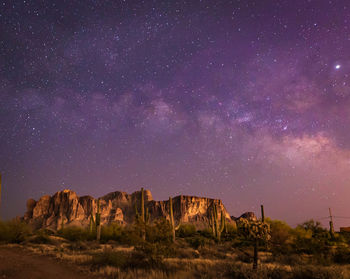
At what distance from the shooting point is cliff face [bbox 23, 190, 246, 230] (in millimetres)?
92250

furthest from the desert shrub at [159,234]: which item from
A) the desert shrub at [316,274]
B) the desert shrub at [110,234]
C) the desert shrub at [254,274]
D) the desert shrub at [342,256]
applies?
the desert shrub at [110,234]

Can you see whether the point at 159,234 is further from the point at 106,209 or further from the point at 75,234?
the point at 106,209

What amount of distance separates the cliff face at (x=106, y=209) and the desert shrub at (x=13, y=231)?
69.0m

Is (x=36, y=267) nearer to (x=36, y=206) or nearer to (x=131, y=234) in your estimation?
(x=131, y=234)

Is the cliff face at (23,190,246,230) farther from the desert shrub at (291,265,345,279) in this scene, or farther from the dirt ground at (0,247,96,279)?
the desert shrub at (291,265,345,279)

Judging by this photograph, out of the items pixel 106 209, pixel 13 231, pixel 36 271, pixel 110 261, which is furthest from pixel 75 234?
pixel 106 209

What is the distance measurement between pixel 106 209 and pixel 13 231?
79.3 metres

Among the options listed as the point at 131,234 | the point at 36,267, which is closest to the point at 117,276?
the point at 131,234

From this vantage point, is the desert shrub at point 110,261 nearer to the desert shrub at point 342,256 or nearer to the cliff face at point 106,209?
the desert shrub at point 342,256

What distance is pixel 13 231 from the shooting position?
24.3m

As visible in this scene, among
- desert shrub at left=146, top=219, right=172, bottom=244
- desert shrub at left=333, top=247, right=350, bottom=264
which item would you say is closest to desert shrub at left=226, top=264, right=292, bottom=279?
desert shrub at left=146, top=219, right=172, bottom=244

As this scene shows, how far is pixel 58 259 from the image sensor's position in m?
14.3

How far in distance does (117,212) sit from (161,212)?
18.9 m

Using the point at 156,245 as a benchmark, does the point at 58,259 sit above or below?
below
